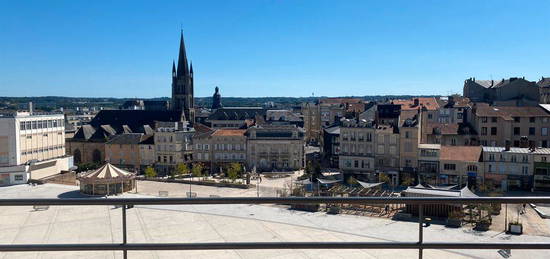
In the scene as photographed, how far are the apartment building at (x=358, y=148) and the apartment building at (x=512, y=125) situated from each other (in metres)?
12.9

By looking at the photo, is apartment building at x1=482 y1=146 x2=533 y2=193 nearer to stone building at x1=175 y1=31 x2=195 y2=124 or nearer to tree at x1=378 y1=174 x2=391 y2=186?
tree at x1=378 y1=174 x2=391 y2=186

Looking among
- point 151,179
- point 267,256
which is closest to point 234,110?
point 151,179

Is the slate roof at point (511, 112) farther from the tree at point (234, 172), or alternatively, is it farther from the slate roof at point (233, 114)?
the slate roof at point (233, 114)

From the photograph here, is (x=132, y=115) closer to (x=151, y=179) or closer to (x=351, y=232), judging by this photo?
(x=151, y=179)

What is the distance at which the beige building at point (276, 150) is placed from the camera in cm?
5400

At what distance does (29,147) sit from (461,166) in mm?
40709

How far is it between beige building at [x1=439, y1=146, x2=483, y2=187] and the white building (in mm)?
37165

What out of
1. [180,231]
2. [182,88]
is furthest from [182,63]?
[180,231]

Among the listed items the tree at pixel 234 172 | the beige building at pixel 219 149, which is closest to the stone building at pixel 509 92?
the beige building at pixel 219 149

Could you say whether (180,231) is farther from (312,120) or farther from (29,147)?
(312,120)

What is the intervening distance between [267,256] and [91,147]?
65.0 metres

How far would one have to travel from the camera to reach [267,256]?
4633mm

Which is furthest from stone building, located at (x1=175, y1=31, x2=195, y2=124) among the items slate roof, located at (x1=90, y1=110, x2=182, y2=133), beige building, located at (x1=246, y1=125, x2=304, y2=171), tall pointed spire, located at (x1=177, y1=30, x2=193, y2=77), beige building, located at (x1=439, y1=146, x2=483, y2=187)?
beige building, located at (x1=439, y1=146, x2=483, y2=187)

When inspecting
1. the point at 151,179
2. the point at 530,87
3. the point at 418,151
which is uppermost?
the point at 530,87
